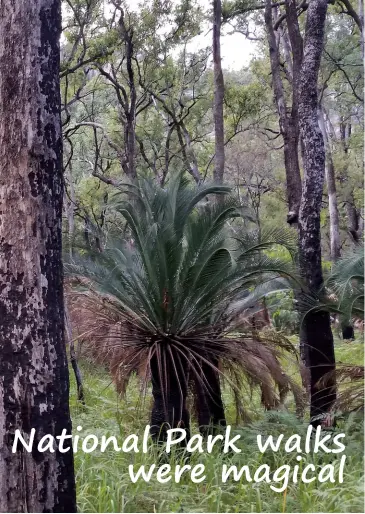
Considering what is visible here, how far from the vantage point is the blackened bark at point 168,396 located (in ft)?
16.8

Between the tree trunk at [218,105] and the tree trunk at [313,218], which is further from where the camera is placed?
the tree trunk at [218,105]

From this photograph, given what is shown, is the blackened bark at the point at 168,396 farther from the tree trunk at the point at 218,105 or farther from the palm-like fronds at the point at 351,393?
the tree trunk at the point at 218,105

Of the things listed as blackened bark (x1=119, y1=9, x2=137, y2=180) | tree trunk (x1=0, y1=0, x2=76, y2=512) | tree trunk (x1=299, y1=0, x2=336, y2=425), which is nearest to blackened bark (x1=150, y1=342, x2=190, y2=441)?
tree trunk (x1=299, y1=0, x2=336, y2=425)

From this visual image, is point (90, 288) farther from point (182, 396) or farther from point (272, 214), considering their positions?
point (272, 214)

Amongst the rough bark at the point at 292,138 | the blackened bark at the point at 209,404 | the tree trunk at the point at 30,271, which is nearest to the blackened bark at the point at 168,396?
the blackened bark at the point at 209,404

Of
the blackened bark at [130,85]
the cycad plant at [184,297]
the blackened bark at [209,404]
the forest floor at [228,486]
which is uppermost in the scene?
the blackened bark at [130,85]

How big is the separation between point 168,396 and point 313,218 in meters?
2.29

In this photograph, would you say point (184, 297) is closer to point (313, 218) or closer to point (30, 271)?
point (313, 218)

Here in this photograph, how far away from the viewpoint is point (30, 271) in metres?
3.27

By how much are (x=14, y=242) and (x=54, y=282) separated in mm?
330

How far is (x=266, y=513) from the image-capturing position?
3828mm

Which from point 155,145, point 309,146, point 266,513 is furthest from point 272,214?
point 266,513

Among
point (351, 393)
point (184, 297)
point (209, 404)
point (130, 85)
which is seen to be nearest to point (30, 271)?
point (184, 297)

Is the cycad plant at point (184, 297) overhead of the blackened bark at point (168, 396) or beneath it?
overhead
